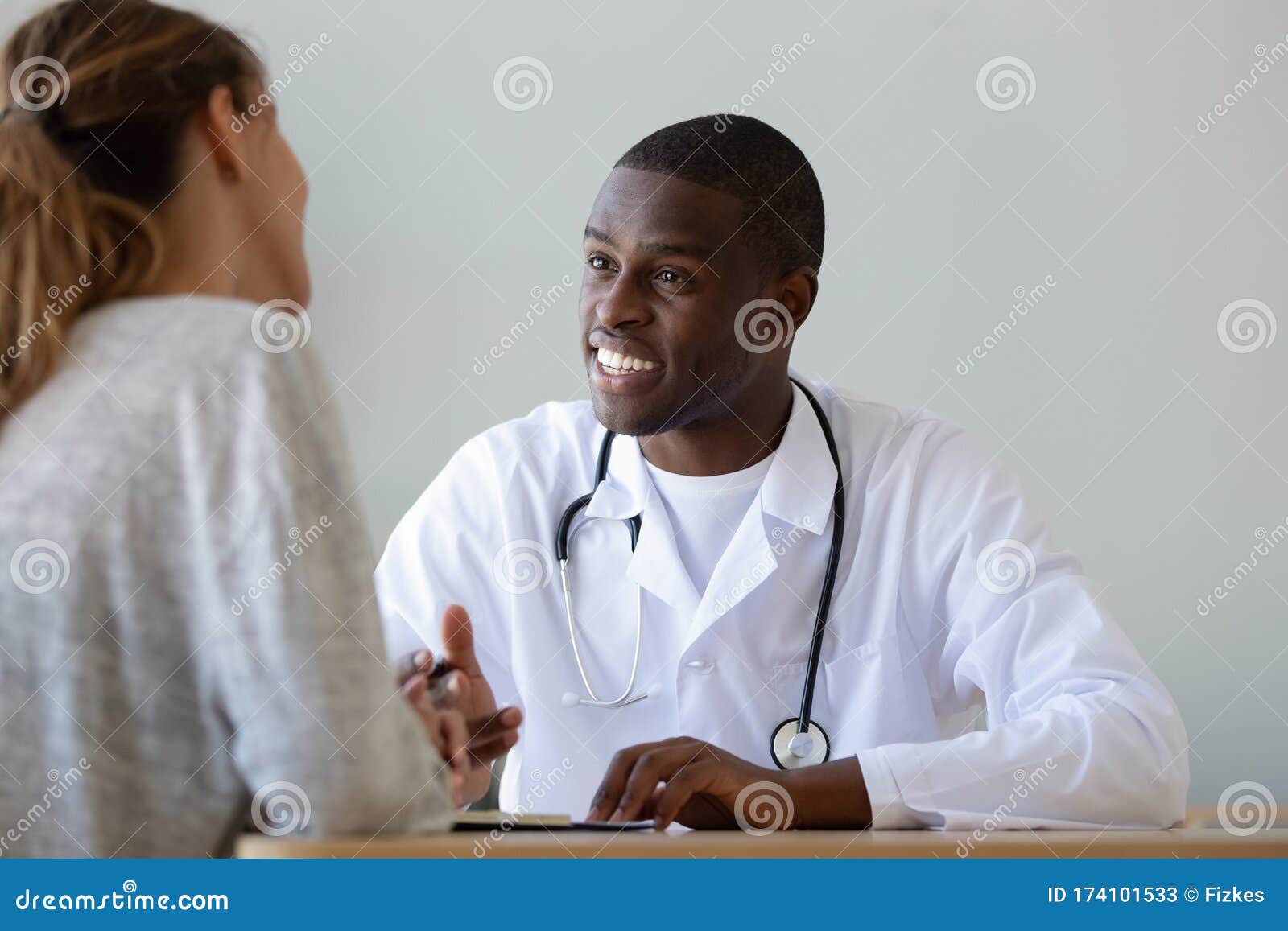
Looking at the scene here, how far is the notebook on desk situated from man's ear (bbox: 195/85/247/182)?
0.60 m

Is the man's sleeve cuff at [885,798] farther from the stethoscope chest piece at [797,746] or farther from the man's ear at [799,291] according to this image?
the man's ear at [799,291]

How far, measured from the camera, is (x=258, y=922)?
0.95 m

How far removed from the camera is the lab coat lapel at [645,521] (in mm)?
1951

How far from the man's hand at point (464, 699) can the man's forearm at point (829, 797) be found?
1.08 feet

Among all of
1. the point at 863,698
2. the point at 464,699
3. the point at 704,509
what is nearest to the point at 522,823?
the point at 464,699

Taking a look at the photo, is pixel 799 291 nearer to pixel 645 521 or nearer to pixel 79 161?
pixel 645 521

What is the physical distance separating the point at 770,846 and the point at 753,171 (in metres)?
1.32

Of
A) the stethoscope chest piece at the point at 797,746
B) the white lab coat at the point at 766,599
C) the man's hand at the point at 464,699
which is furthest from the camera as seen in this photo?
the white lab coat at the point at 766,599

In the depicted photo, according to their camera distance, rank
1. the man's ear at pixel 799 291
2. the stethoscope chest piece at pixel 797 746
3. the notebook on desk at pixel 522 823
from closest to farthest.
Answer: the notebook on desk at pixel 522 823 < the stethoscope chest piece at pixel 797 746 < the man's ear at pixel 799 291

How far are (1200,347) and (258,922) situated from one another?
267cm

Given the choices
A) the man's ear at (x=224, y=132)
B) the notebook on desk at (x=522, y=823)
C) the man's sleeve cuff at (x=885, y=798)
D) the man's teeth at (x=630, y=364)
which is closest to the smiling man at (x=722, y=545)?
the man's teeth at (x=630, y=364)

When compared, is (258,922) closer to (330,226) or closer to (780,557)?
(780,557)

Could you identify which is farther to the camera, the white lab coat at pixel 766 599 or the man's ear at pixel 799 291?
the man's ear at pixel 799 291

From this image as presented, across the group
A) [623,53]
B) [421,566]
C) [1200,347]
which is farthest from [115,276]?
[1200,347]
